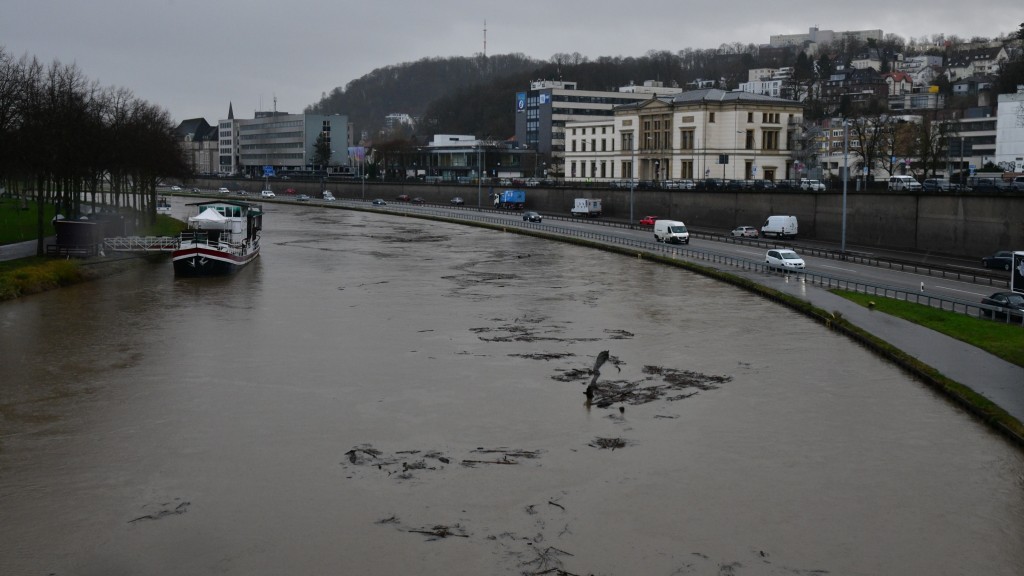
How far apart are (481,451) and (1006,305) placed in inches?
925

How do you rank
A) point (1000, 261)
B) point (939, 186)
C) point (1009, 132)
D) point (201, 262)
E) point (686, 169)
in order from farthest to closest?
point (686, 169) < point (1009, 132) < point (939, 186) < point (201, 262) < point (1000, 261)

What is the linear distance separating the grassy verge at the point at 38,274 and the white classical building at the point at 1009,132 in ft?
271

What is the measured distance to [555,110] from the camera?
601ft

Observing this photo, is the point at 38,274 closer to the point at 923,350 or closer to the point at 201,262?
the point at 201,262

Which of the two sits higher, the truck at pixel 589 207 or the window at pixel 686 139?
the window at pixel 686 139

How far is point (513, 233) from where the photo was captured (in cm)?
9112

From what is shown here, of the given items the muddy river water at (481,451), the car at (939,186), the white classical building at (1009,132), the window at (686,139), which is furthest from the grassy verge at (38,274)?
the white classical building at (1009,132)

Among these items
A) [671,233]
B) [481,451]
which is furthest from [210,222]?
[481,451]

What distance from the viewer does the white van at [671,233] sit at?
2879 inches

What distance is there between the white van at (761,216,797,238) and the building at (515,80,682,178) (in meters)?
99.9

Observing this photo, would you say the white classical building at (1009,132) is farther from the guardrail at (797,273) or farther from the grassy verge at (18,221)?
the grassy verge at (18,221)

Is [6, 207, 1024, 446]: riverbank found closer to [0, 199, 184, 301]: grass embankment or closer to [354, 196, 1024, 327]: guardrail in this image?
[0, 199, 184, 301]: grass embankment

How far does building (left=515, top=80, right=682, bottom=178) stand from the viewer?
182 metres

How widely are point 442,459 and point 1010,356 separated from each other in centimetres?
1822
